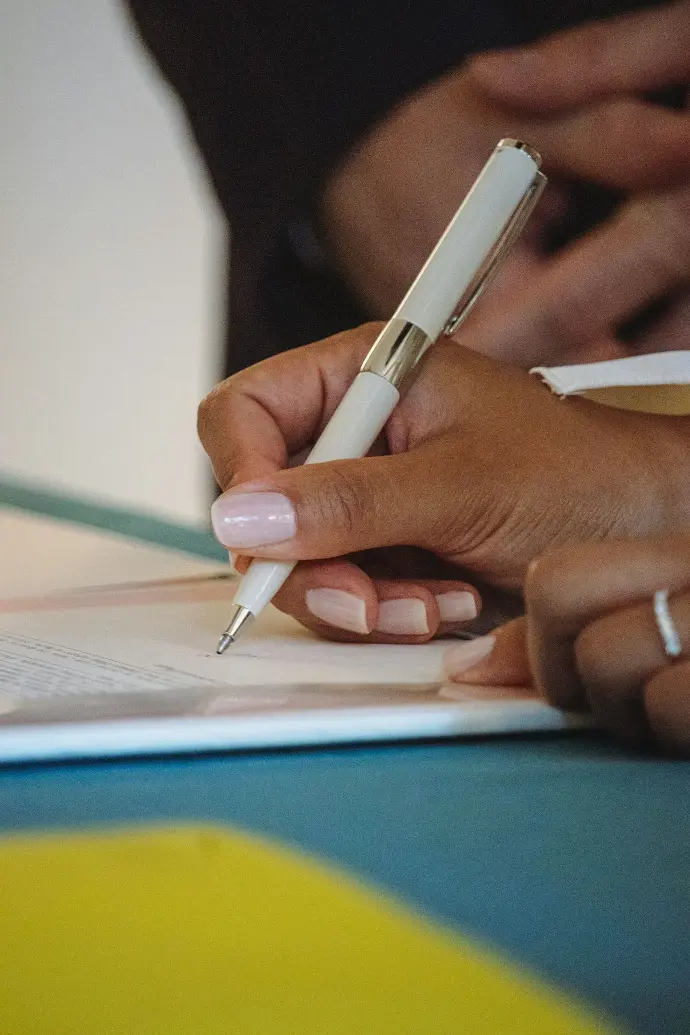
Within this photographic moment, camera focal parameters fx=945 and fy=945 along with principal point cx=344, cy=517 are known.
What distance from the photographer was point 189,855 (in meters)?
0.21

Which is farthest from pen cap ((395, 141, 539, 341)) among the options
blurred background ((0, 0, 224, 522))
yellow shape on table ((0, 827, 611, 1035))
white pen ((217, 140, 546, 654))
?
blurred background ((0, 0, 224, 522))

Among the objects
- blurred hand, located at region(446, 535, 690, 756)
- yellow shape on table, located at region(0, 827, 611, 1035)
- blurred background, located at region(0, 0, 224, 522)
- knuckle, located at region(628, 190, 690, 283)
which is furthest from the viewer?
blurred background, located at region(0, 0, 224, 522)

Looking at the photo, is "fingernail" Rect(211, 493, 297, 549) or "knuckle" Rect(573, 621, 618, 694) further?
"fingernail" Rect(211, 493, 297, 549)

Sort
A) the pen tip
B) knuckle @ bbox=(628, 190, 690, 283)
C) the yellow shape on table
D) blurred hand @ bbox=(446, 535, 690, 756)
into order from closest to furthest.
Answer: the yellow shape on table → blurred hand @ bbox=(446, 535, 690, 756) → the pen tip → knuckle @ bbox=(628, 190, 690, 283)

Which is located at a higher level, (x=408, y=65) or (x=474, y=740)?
(x=408, y=65)

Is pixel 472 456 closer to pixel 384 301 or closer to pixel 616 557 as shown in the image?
pixel 616 557

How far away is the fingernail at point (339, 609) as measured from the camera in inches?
17.5

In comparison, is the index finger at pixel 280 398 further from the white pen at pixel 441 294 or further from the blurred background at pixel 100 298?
the blurred background at pixel 100 298

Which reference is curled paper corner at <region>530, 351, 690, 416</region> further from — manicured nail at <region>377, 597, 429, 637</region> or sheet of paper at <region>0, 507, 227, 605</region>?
sheet of paper at <region>0, 507, 227, 605</region>

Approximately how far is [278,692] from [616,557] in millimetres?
123

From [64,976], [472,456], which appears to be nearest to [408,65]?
[472,456]

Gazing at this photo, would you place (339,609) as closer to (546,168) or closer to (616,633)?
(616,633)

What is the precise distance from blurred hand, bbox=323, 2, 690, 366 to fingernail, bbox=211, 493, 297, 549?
0.30 metres

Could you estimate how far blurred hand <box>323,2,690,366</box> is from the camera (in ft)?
2.08
